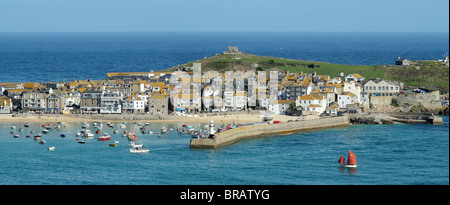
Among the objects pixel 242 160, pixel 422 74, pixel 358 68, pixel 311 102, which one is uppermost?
pixel 358 68

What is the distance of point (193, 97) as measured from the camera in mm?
51719

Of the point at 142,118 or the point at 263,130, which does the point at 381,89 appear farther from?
the point at 142,118

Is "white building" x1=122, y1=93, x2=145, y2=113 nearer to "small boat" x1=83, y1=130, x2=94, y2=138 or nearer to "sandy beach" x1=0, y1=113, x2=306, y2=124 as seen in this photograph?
"sandy beach" x1=0, y1=113, x2=306, y2=124

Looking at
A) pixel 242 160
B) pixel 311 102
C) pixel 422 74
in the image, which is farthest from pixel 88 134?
pixel 422 74

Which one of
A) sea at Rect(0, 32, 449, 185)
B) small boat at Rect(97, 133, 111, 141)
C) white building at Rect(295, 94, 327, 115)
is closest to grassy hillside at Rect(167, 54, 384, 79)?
white building at Rect(295, 94, 327, 115)

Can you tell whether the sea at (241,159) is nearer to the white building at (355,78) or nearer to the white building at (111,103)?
the white building at (111,103)

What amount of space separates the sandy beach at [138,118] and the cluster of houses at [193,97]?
1645 mm

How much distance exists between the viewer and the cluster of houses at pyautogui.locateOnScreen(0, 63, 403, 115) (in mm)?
50438

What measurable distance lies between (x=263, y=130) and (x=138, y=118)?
10.5 meters

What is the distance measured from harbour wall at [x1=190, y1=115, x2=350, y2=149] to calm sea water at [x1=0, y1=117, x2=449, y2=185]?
69 cm

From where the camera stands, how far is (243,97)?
5212 centimetres

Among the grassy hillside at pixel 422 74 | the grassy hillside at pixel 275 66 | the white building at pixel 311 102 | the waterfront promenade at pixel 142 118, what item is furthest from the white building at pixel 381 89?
the grassy hillside at pixel 275 66
